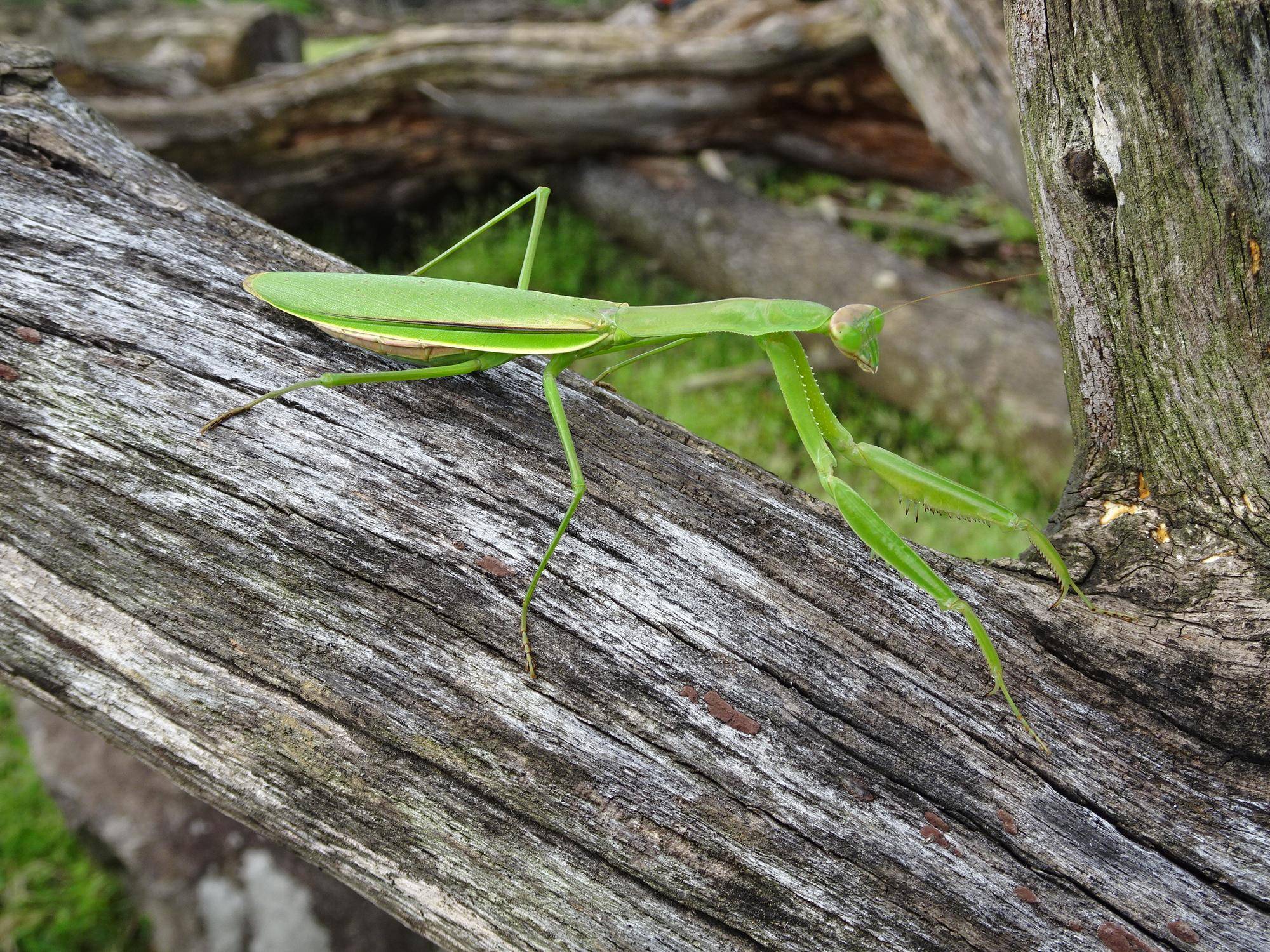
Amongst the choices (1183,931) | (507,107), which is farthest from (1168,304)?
(507,107)

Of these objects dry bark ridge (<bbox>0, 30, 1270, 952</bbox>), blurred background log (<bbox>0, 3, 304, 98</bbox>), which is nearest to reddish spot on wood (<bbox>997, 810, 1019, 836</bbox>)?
dry bark ridge (<bbox>0, 30, 1270, 952</bbox>)

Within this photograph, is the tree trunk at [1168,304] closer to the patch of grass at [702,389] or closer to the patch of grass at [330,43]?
the patch of grass at [702,389]

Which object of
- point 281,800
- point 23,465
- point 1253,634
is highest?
point 1253,634

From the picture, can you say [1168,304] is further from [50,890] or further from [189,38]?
[189,38]

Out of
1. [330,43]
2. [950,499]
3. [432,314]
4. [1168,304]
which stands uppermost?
[330,43]

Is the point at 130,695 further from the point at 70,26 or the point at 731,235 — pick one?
the point at 70,26

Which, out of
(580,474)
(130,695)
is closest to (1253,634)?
(580,474)
